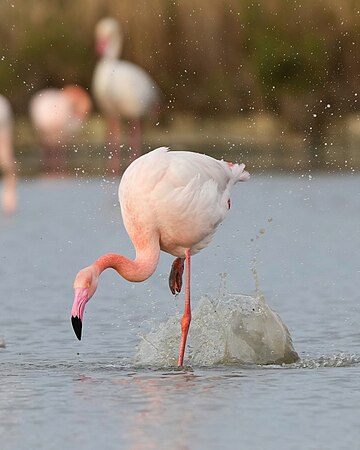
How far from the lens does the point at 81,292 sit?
6.55m

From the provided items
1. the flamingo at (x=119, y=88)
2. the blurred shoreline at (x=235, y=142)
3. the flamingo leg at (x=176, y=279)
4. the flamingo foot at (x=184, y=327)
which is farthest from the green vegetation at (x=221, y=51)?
the flamingo foot at (x=184, y=327)

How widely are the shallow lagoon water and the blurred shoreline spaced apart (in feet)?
19.7

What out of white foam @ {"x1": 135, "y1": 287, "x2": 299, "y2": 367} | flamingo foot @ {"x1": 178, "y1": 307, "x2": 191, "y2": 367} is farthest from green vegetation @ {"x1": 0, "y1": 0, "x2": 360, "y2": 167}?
flamingo foot @ {"x1": 178, "y1": 307, "x2": 191, "y2": 367}

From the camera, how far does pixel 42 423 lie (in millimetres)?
5363

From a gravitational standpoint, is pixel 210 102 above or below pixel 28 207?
above

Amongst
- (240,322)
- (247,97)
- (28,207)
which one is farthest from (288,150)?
(240,322)

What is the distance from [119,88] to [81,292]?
14.4 meters

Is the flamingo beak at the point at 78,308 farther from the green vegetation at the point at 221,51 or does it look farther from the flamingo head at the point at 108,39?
the green vegetation at the point at 221,51

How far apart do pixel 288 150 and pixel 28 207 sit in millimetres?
7247

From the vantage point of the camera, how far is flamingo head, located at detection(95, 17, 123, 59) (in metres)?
21.2

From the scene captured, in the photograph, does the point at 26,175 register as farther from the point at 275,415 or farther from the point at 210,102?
the point at 275,415

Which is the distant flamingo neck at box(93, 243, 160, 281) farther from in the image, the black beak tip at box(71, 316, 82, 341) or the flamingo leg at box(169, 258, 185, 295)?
the black beak tip at box(71, 316, 82, 341)

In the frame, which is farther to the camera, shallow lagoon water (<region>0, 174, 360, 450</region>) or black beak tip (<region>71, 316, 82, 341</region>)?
black beak tip (<region>71, 316, 82, 341</region>)

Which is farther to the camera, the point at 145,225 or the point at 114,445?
Result: the point at 145,225
